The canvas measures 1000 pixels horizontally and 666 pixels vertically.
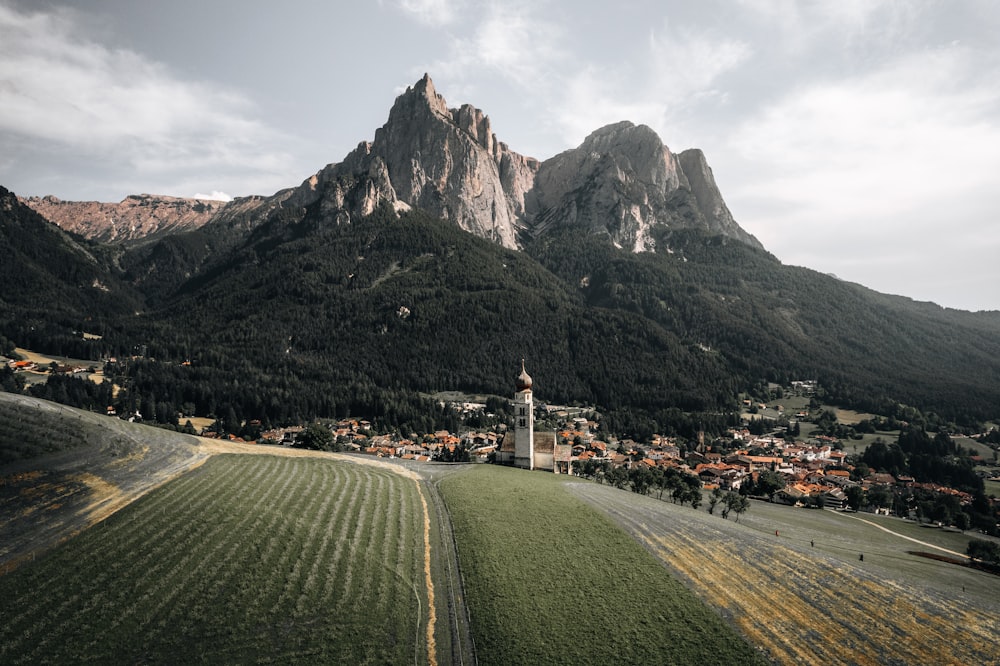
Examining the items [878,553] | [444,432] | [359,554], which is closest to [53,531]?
[359,554]

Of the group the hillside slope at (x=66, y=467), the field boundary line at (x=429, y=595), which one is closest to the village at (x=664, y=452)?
the hillside slope at (x=66, y=467)

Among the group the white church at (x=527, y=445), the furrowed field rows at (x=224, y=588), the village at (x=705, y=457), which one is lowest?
the village at (x=705, y=457)

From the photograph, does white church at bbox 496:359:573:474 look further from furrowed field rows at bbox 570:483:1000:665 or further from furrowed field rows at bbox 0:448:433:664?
furrowed field rows at bbox 0:448:433:664

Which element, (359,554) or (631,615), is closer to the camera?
(631,615)

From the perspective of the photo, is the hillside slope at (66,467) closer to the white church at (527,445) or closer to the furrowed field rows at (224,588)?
the furrowed field rows at (224,588)

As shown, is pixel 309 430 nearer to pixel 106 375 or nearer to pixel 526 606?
pixel 526 606

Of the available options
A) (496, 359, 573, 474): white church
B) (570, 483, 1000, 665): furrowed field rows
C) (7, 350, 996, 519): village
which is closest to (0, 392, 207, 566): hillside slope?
(7, 350, 996, 519): village

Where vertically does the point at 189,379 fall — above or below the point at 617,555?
above
